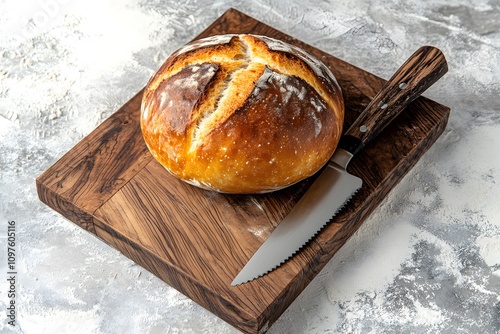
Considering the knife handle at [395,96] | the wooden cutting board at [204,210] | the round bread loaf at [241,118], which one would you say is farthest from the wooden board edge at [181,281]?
the knife handle at [395,96]

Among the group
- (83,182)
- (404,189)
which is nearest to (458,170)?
(404,189)

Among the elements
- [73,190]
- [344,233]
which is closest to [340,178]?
[344,233]

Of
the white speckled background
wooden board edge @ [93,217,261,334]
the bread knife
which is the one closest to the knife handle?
the bread knife

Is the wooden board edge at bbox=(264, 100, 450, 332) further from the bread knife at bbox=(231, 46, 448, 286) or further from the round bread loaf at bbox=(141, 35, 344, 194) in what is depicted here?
the round bread loaf at bbox=(141, 35, 344, 194)

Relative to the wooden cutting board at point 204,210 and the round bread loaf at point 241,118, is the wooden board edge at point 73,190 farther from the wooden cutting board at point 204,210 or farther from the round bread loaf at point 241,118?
the round bread loaf at point 241,118

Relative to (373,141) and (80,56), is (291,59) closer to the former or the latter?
(373,141)
